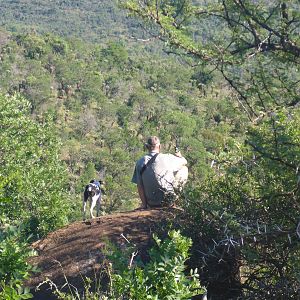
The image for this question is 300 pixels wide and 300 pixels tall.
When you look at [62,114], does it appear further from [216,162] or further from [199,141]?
[216,162]

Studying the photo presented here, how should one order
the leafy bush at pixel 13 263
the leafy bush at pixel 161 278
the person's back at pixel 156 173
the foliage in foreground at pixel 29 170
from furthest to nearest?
the foliage in foreground at pixel 29 170
the person's back at pixel 156 173
the leafy bush at pixel 13 263
the leafy bush at pixel 161 278

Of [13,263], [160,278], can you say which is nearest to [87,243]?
[13,263]

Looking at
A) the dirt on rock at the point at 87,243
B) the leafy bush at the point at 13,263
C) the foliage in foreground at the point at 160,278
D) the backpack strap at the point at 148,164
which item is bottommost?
the dirt on rock at the point at 87,243

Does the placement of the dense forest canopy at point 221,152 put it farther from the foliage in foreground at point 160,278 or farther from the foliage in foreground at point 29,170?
the foliage in foreground at point 160,278

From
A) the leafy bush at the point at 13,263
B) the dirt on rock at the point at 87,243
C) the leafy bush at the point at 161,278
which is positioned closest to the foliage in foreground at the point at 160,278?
the leafy bush at the point at 161,278

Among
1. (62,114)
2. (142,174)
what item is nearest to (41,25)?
(62,114)

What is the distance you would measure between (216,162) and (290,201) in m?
0.63

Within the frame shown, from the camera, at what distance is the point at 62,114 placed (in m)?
46.2

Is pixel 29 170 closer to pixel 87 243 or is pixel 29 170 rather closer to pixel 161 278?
pixel 87 243

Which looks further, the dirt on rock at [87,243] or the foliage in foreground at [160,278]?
the dirt on rock at [87,243]

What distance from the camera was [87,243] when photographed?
17.3 feet

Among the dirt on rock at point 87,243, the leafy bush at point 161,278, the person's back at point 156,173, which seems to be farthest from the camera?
the person's back at point 156,173

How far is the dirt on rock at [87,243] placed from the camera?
15.9ft

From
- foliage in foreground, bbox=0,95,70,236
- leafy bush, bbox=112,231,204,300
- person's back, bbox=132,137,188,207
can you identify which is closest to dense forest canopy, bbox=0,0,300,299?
foliage in foreground, bbox=0,95,70,236
